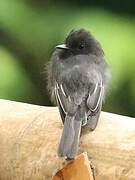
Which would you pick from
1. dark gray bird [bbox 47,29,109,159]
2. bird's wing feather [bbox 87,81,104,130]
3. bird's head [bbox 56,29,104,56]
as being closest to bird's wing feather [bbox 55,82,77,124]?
dark gray bird [bbox 47,29,109,159]

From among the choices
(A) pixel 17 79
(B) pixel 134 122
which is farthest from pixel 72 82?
(A) pixel 17 79

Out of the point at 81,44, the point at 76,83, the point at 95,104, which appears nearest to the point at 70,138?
the point at 95,104

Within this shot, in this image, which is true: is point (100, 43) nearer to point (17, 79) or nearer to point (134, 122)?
point (17, 79)

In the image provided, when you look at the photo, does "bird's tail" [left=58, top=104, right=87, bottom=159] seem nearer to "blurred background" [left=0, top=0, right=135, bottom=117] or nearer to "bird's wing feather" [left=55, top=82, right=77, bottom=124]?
"bird's wing feather" [left=55, top=82, right=77, bottom=124]

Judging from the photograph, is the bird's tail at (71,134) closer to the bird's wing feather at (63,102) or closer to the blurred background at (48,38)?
the bird's wing feather at (63,102)

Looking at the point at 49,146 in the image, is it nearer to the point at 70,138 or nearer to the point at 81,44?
the point at 70,138
